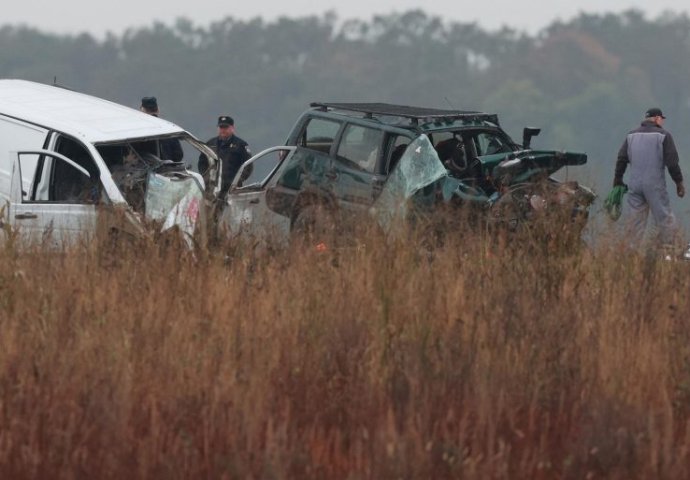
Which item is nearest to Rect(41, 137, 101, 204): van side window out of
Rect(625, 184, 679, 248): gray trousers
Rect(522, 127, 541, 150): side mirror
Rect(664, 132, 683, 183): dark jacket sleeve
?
Rect(522, 127, 541, 150): side mirror

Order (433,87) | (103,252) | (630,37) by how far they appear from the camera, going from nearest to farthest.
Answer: (103,252), (433,87), (630,37)

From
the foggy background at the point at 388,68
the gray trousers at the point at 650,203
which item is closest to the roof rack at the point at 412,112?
the gray trousers at the point at 650,203

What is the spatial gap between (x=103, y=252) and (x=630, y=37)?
568 ft

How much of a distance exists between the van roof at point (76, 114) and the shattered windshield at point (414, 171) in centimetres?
204

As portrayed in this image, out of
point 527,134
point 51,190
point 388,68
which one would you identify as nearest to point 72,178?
point 51,190

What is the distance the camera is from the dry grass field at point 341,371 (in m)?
6.98

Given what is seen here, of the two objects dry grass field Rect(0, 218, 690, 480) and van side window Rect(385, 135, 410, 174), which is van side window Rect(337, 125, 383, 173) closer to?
van side window Rect(385, 135, 410, 174)

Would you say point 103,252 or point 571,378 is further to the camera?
point 103,252

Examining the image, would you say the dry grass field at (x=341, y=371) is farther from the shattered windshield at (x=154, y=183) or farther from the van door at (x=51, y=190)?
the van door at (x=51, y=190)

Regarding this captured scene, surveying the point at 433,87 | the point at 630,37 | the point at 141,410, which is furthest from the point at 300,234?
the point at 630,37

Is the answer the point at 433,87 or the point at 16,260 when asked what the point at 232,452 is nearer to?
the point at 16,260

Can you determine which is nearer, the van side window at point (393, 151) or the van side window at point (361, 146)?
the van side window at point (393, 151)

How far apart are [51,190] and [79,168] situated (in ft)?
2.19

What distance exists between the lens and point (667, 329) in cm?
864
